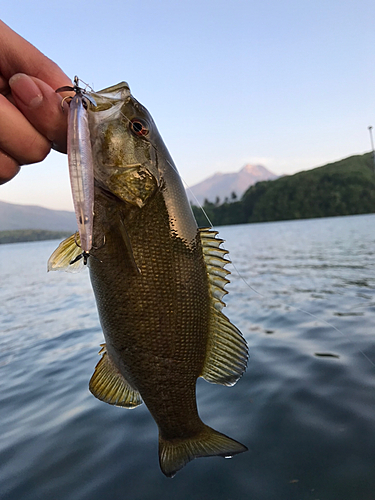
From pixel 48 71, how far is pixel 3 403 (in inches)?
242

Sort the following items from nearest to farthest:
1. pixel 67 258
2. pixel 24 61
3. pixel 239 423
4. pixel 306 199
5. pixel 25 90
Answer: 1. pixel 25 90
2. pixel 24 61
3. pixel 67 258
4. pixel 239 423
5. pixel 306 199

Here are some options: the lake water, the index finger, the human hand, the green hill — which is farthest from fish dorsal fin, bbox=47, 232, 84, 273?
the green hill

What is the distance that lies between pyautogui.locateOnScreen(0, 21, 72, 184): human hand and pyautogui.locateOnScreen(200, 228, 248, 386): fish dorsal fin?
3.25 ft

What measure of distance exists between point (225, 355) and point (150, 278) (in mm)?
722

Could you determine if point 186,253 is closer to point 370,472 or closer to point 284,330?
point 370,472

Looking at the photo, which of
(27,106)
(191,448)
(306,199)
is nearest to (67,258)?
(27,106)

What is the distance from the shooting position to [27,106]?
5.96 ft

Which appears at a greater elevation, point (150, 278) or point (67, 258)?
point (67, 258)

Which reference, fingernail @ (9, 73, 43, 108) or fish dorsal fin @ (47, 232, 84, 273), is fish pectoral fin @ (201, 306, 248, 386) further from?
fingernail @ (9, 73, 43, 108)

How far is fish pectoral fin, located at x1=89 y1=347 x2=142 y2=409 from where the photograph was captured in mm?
2312

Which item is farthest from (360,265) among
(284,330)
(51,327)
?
(51,327)

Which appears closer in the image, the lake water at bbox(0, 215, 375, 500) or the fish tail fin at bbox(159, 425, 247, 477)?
the fish tail fin at bbox(159, 425, 247, 477)

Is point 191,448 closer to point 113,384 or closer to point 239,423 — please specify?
point 113,384

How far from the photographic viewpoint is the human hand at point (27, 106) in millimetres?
1799
